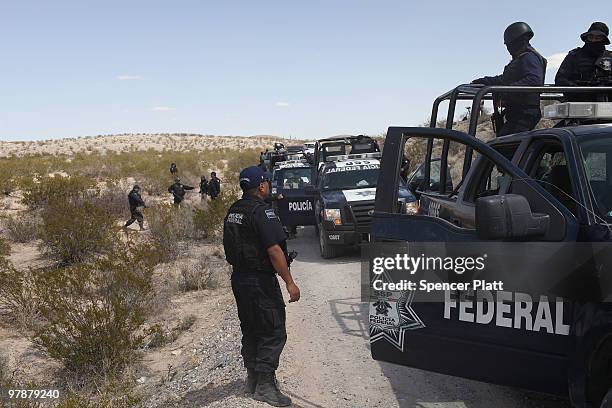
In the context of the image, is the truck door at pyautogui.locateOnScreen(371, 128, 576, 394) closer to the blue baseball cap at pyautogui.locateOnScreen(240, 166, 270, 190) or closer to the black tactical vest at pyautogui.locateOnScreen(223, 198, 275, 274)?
the black tactical vest at pyautogui.locateOnScreen(223, 198, 275, 274)

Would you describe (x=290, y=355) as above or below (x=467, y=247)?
below

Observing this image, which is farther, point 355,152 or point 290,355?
point 355,152

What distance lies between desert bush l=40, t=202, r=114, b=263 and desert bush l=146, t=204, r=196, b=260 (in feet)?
3.72

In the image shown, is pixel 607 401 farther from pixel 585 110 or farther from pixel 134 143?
pixel 134 143

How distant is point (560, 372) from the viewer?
3.11 metres

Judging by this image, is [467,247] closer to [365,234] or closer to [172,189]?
[365,234]

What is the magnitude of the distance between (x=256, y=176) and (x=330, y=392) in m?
1.88

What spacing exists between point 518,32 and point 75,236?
32.6 ft

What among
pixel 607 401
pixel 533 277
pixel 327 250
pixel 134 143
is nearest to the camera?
pixel 607 401

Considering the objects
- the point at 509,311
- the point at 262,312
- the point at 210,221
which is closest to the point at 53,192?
the point at 210,221

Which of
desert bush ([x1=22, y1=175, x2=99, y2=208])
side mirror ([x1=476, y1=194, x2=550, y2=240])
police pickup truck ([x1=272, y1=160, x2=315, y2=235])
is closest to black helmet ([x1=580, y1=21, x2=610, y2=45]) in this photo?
side mirror ([x1=476, y1=194, x2=550, y2=240])

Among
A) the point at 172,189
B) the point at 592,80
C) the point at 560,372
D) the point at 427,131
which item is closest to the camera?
the point at 560,372

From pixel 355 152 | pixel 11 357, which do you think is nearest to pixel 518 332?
pixel 11 357

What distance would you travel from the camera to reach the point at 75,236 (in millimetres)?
12367
